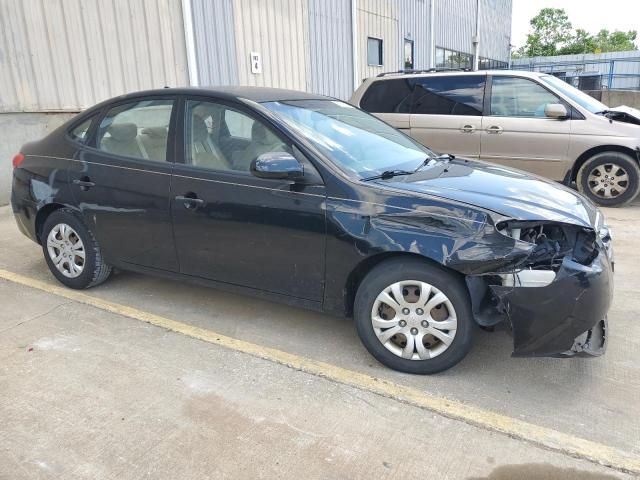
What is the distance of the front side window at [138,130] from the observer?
379cm

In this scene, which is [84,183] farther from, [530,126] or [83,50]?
[530,126]

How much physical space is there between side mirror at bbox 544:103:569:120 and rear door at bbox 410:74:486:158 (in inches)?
34.6

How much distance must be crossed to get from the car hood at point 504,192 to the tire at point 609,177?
12.9 ft

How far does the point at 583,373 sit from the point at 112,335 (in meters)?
2.99

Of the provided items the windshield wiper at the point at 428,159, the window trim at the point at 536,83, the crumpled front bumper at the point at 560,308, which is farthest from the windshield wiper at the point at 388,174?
the window trim at the point at 536,83

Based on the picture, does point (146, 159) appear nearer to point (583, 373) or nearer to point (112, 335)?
point (112, 335)

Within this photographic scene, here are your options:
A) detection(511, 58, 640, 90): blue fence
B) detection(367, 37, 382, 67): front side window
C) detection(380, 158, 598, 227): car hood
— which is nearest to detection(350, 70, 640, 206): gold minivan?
detection(380, 158, 598, 227): car hood

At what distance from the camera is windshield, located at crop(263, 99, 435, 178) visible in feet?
11.0

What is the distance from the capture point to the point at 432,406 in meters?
2.80

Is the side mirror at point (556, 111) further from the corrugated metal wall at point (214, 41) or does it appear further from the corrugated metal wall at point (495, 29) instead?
the corrugated metal wall at point (495, 29)

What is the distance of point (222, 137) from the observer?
3637mm

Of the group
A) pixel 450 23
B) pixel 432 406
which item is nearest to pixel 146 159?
pixel 432 406

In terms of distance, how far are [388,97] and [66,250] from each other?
537cm

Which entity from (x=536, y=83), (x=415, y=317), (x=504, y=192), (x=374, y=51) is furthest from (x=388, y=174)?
(x=374, y=51)
